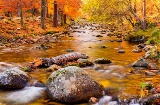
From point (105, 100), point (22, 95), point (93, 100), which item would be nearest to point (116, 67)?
point (105, 100)

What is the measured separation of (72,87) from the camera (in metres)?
8.88

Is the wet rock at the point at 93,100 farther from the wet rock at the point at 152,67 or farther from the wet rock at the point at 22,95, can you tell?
the wet rock at the point at 152,67

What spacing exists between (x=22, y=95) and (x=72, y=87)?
69.2 inches

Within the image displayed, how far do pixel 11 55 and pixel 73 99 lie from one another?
33.1 ft

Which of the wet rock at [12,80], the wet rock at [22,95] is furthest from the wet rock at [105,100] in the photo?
the wet rock at [12,80]

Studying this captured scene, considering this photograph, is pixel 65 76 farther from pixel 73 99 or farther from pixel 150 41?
pixel 150 41

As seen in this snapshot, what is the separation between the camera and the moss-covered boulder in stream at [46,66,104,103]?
28.9ft

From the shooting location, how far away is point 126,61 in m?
15.6

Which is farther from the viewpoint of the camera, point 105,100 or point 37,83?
point 37,83

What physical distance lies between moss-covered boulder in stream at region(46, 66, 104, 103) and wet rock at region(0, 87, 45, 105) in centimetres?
53

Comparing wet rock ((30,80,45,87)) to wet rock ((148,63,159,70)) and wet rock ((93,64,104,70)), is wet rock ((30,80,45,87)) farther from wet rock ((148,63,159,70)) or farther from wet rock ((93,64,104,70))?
wet rock ((148,63,159,70))

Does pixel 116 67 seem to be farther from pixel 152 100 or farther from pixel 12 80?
pixel 12 80

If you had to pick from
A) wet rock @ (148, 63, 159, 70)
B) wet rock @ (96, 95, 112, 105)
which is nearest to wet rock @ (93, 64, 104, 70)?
wet rock @ (148, 63, 159, 70)

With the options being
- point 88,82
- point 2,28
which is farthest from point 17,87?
point 2,28
